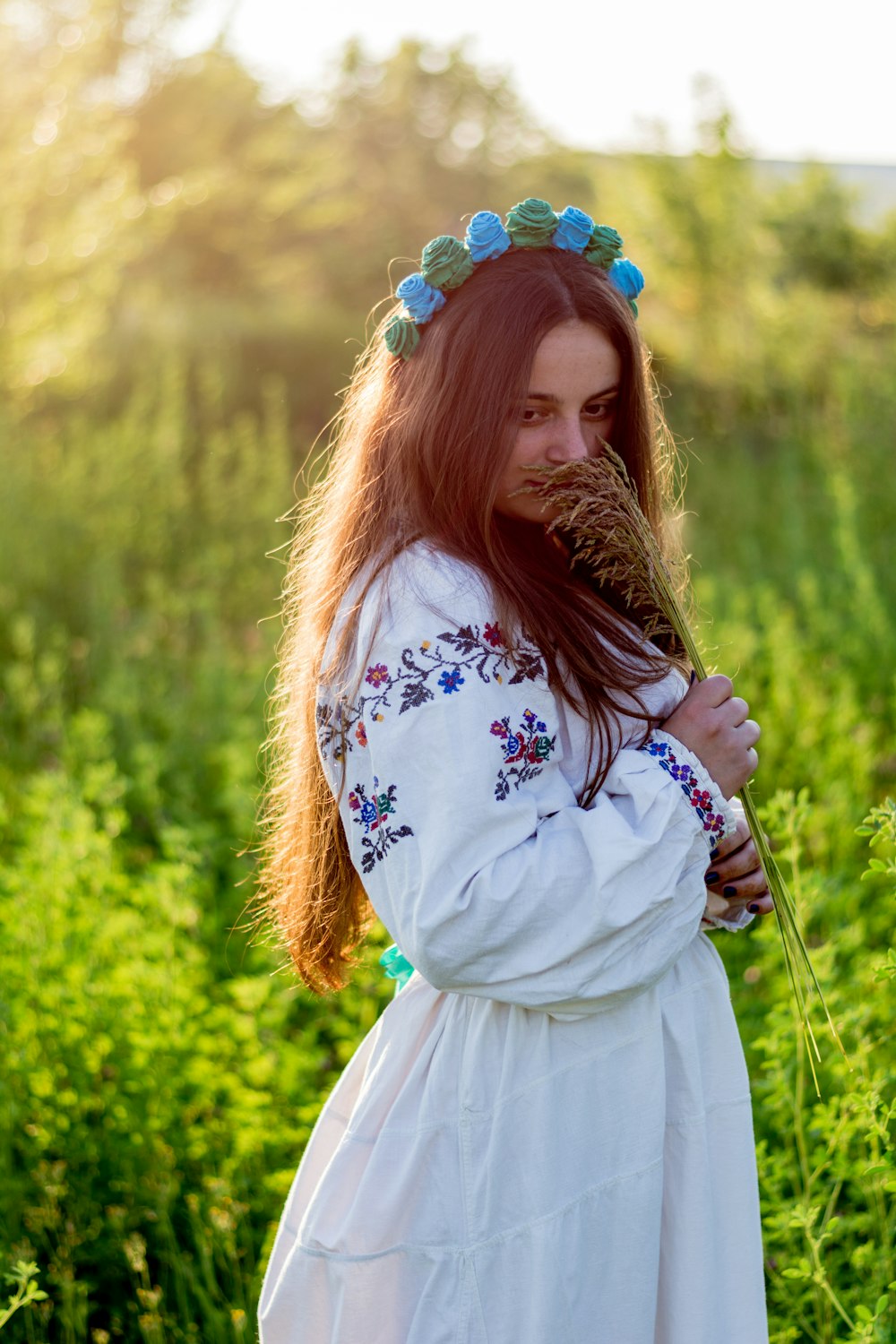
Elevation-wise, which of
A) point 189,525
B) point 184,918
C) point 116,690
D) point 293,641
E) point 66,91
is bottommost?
Result: point 184,918

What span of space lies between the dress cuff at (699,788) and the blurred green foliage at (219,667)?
7.9 inches

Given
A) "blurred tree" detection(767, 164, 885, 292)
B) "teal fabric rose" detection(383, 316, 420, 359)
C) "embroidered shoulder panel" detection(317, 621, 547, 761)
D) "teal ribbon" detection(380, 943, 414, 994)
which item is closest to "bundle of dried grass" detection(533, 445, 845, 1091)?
"embroidered shoulder panel" detection(317, 621, 547, 761)

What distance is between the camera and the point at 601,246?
1782 millimetres

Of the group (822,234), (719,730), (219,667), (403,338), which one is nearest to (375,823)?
(719,730)

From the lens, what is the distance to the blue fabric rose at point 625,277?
5.94 feet

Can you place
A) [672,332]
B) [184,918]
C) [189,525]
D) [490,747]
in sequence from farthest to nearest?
[672,332]
[189,525]
[184,918]
[490,747]

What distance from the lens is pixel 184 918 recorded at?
8.85 feet

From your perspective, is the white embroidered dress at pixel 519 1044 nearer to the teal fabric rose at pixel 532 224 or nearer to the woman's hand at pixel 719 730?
the woman's hand at pixel 719 730

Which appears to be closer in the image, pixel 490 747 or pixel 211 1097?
pixel 490 747

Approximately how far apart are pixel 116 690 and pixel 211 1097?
237 centimetres

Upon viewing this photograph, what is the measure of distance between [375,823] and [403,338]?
2.21 feet

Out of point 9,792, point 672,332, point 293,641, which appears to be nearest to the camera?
point 293,641

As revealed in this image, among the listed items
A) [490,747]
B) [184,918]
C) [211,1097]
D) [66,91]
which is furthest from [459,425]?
[66,91]

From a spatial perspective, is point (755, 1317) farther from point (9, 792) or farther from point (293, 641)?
point (9, 792)
